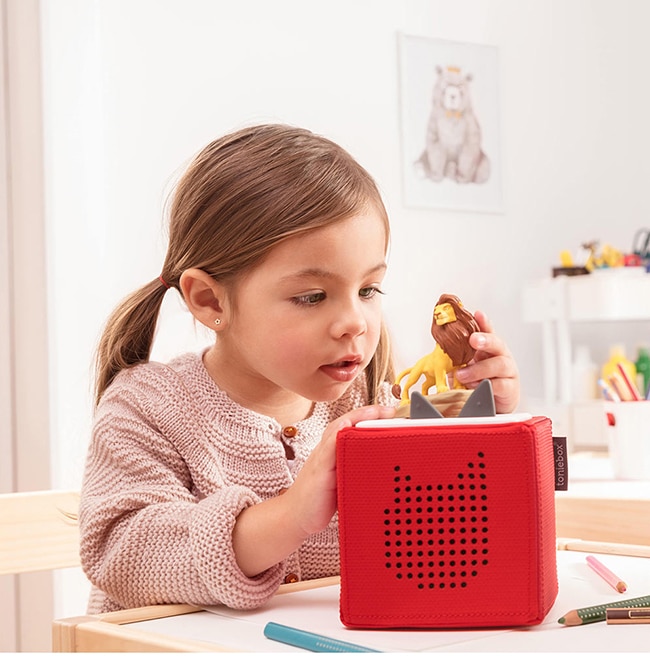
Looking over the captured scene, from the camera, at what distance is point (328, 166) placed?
0.82 metres

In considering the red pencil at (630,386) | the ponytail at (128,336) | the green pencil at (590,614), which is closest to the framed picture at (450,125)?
the red pencil at (630,386)

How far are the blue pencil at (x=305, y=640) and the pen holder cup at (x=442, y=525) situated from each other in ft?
0.14

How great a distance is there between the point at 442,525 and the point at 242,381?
35 cm

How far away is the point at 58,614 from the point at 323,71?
139 centimetres

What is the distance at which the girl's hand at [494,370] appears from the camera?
0.72 m

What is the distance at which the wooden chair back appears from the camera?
0.93 meters

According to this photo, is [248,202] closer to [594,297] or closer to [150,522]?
[150,522]

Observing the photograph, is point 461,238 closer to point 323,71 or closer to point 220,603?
point 323,71

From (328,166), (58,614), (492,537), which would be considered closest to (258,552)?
(492,537)

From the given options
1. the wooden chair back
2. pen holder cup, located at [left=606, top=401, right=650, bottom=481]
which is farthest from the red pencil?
the wooden chair back

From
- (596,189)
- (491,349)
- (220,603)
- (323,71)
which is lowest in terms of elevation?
(220,603)

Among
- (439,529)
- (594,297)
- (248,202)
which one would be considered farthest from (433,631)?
(594,297)

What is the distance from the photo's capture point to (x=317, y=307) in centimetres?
74

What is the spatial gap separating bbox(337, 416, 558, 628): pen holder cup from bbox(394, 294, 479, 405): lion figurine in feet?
0.40
